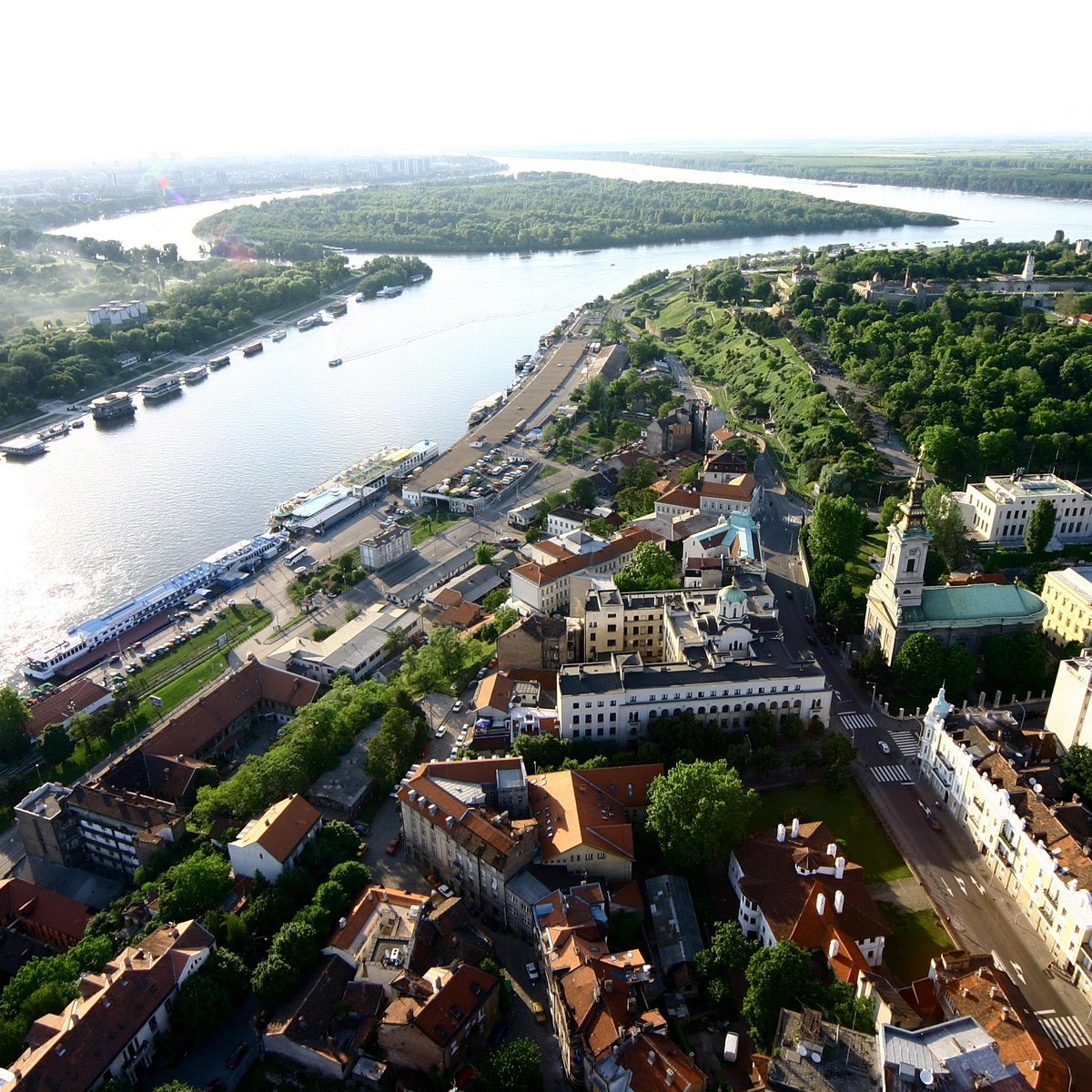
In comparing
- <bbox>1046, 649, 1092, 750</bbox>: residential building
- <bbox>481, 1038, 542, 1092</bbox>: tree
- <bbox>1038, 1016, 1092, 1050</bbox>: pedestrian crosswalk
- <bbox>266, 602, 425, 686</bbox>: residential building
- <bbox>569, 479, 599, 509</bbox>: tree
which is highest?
<bbox>1046, 649, 1092, 750</bbox>: residential building

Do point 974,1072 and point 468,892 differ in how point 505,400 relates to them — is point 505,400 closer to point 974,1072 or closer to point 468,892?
point 468,892

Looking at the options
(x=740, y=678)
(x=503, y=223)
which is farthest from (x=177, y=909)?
(x=503, y=223)

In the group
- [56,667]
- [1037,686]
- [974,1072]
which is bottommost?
[56,667]

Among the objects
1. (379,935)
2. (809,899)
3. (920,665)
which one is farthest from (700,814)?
(920,665)

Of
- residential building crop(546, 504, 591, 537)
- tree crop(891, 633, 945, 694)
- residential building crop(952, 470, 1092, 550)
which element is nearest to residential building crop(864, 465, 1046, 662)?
tree crop(891, 633, 945, 694)

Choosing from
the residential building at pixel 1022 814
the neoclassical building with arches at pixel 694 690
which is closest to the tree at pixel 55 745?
the neoclassical building with arches at pixel 694 690

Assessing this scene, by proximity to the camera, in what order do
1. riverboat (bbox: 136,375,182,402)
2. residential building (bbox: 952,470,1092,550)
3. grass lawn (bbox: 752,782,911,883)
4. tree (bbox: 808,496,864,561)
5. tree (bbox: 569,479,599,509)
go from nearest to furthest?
grass lawn (bbox: 752,782,911,883) → tree (bbox: 808,496,864,561) → residential building (bbox: 952,470,1092,550) → tree (bbox: 569,479,599,509) → riverboat (bbox: 136,375,182,402)

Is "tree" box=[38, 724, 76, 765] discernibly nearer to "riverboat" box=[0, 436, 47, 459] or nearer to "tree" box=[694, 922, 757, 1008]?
"tree" box=[694, 922, 757, 1008]
